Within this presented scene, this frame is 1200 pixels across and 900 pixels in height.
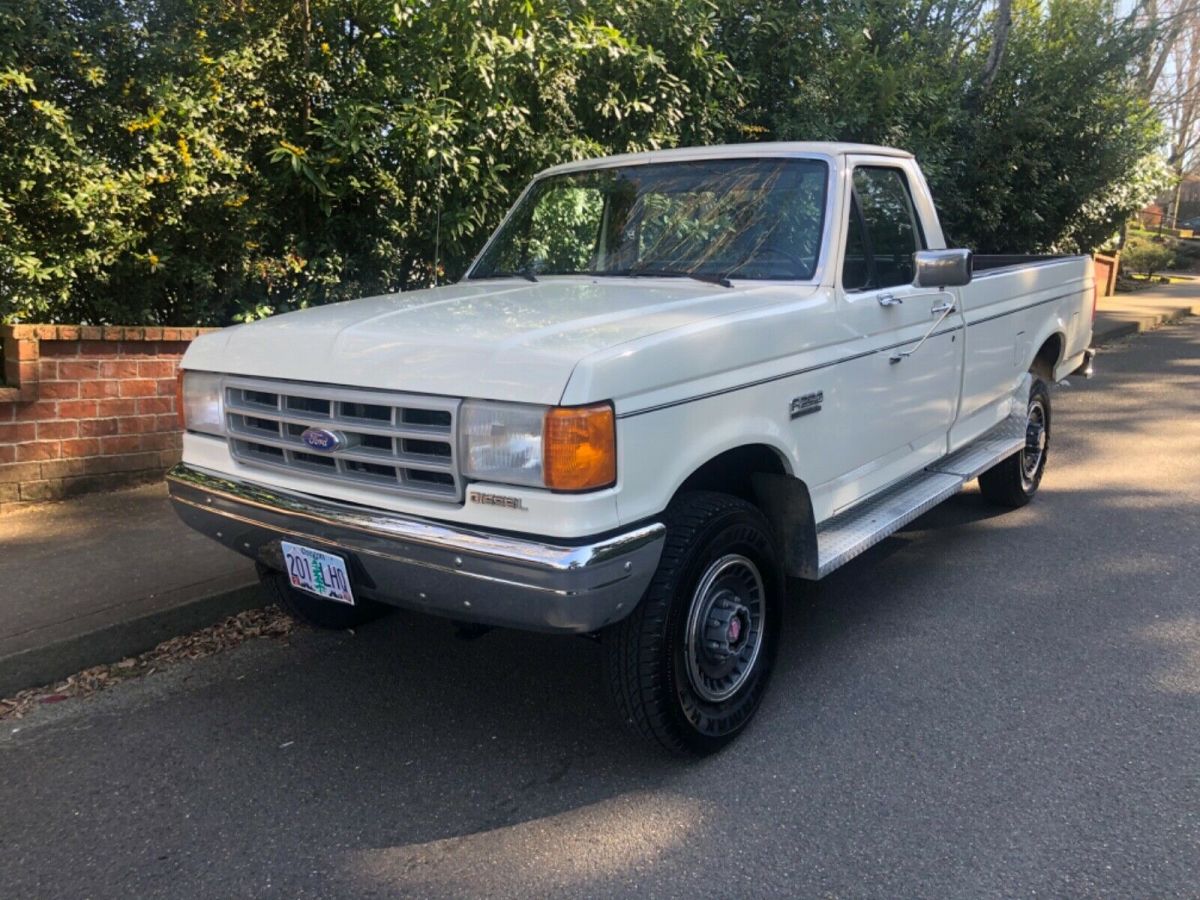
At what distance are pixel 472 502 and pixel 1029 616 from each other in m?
2.86

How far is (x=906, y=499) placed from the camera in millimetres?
4406

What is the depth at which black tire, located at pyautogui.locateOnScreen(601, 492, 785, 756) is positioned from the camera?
3023 millimetres

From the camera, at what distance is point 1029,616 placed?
14.6 ft

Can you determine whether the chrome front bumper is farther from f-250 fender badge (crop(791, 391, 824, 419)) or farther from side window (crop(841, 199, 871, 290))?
side window (crop(841, 199, 871, 290))

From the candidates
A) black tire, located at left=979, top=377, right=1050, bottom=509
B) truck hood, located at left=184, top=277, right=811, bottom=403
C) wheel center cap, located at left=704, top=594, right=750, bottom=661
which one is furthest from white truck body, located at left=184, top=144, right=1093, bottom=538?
black tire, located at left=979, top=377, right=1050, bottom=509

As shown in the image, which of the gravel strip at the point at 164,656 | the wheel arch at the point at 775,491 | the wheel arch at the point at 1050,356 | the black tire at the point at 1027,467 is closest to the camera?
the wheel arch at the point at 775,491

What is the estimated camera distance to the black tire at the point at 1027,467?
5922 mm

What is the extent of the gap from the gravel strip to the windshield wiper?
2159mm

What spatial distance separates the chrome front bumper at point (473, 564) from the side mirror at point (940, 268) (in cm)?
186

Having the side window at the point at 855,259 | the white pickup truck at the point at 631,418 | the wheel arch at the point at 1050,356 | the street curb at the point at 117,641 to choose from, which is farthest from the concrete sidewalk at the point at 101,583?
the wheel arch at the point at 1050,356

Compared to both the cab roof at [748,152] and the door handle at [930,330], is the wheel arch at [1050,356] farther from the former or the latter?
the cab roof at [748,152]

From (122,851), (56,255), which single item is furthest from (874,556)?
(56,255)

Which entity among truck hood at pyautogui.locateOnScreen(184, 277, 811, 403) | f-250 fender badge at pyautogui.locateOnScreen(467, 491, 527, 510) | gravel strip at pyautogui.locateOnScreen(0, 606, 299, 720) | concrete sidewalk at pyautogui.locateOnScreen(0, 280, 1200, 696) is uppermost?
truck hood at pyautogui.locateOnScreen(184, 277, 811, 403)

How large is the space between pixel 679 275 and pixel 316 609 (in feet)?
6.80
